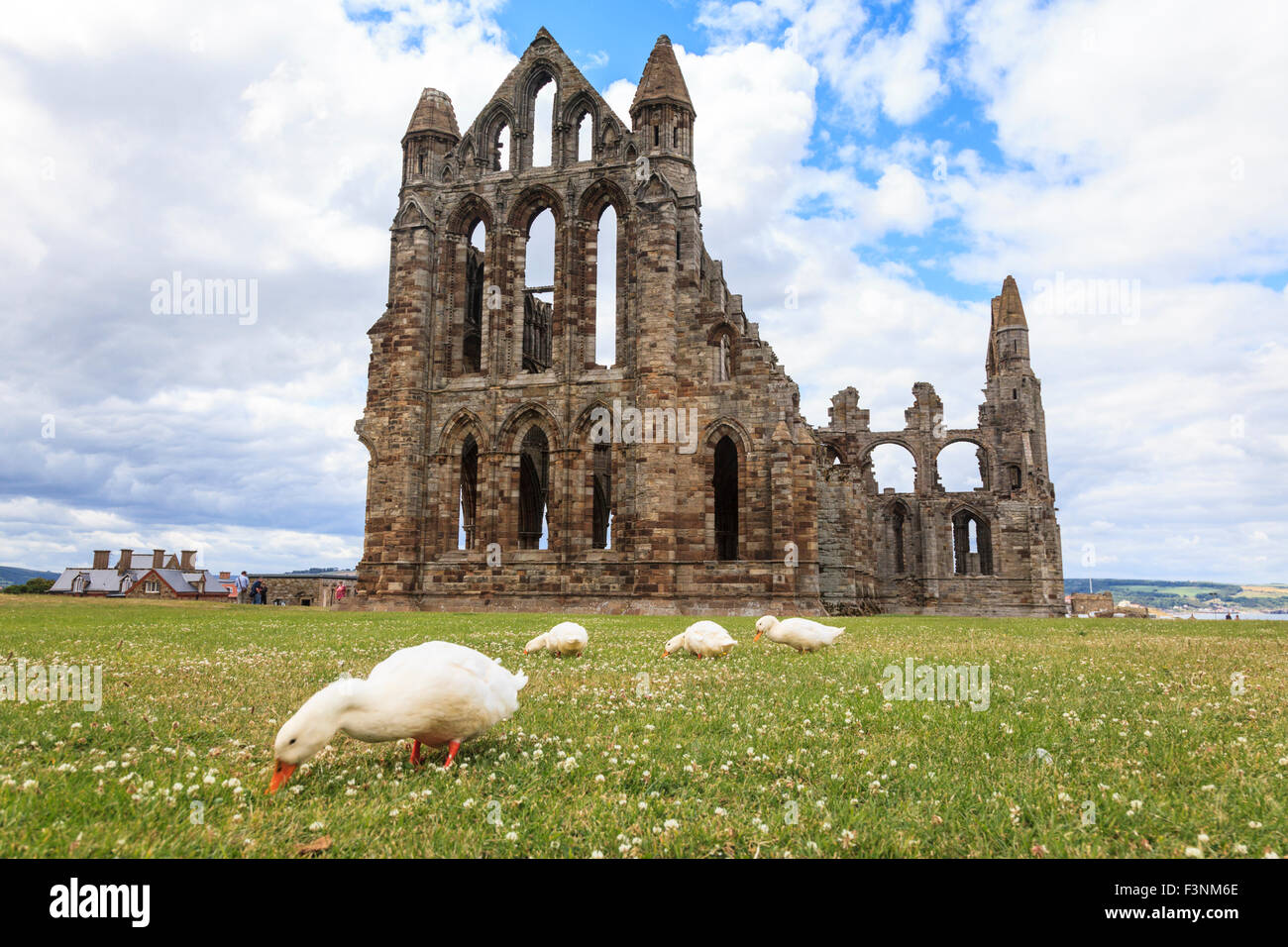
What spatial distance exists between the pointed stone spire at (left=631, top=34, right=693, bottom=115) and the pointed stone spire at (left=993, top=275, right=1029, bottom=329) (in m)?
32.6

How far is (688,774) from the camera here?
415 centimetres

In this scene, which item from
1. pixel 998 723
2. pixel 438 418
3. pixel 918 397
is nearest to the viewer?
pixel 998 723

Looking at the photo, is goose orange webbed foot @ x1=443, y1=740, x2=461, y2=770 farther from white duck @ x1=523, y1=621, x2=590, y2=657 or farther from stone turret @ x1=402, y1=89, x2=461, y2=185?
stone turret @ x1=402, y1=89, x2=461, y2=185

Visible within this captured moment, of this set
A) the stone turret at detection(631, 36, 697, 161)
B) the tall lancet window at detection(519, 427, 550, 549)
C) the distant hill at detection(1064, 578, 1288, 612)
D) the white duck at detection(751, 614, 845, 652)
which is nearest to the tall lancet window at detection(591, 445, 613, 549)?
the tall lancet window at detection(519, 427, 550, 549)

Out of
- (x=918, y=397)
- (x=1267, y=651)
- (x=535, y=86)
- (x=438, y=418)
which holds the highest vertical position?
(x=535, y=86)

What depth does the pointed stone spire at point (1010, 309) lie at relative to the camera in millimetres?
54219

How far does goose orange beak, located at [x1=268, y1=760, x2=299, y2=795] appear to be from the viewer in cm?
375

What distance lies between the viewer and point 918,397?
49781mm

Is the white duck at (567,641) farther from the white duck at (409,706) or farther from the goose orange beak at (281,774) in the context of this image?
the goose orange beak at (281,774)

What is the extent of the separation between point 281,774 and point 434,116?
34.8 metres
